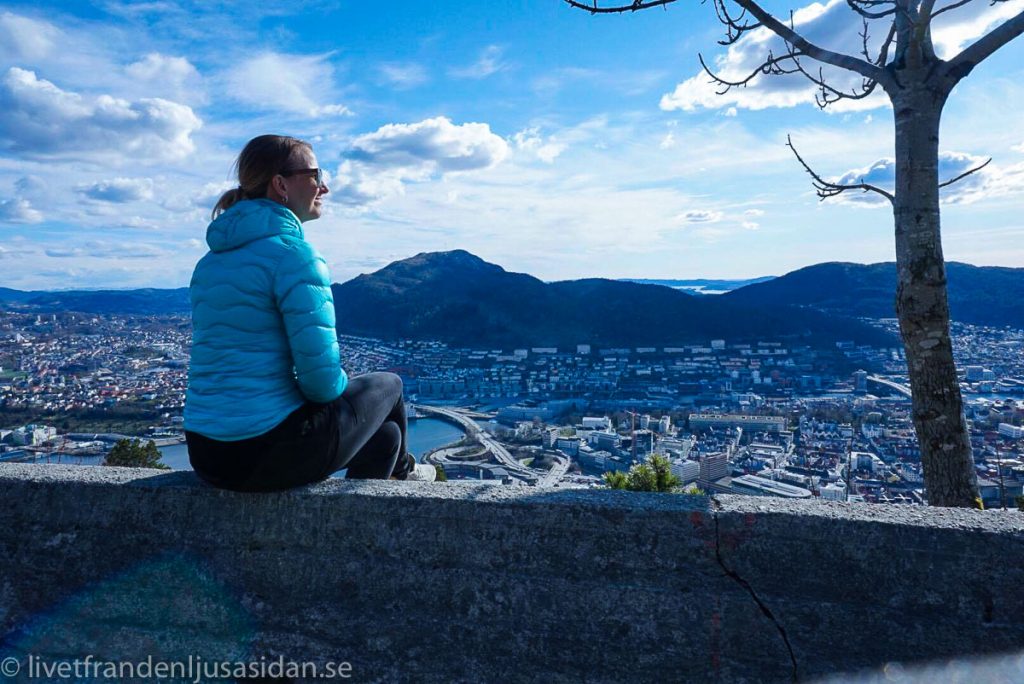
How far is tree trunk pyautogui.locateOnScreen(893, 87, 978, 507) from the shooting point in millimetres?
3039

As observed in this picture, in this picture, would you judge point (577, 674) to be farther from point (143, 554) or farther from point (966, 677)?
point (143, 554)

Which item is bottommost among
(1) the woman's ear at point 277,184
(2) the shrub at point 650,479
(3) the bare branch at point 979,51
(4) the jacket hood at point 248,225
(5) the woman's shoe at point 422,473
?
(2) the shrub at point 650,479

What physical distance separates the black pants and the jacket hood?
59cm

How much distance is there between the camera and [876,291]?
157 feet

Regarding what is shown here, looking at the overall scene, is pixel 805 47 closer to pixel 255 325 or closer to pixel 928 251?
pixel 928 251

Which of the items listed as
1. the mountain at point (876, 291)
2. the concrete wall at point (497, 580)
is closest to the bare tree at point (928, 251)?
the concrete wall at point (497, 580)

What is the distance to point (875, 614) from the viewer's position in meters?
1.75

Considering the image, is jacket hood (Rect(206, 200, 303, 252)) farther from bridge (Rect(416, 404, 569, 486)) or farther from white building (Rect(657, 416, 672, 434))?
white building (Rect(657, 416, 672, 434))

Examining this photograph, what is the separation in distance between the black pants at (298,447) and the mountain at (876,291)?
80.3 ft

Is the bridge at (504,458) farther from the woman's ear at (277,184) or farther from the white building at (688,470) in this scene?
the woman's ear at (277,184)

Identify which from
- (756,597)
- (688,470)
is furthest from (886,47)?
(688,470)

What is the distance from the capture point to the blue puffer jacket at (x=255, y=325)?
2104 millimetres

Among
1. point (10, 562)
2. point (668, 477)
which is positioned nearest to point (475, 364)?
point (668, 477)

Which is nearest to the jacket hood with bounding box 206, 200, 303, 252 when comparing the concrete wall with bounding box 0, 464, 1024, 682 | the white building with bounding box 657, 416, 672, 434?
the concrete wall with bounding box 0, 464, 1024, 682
